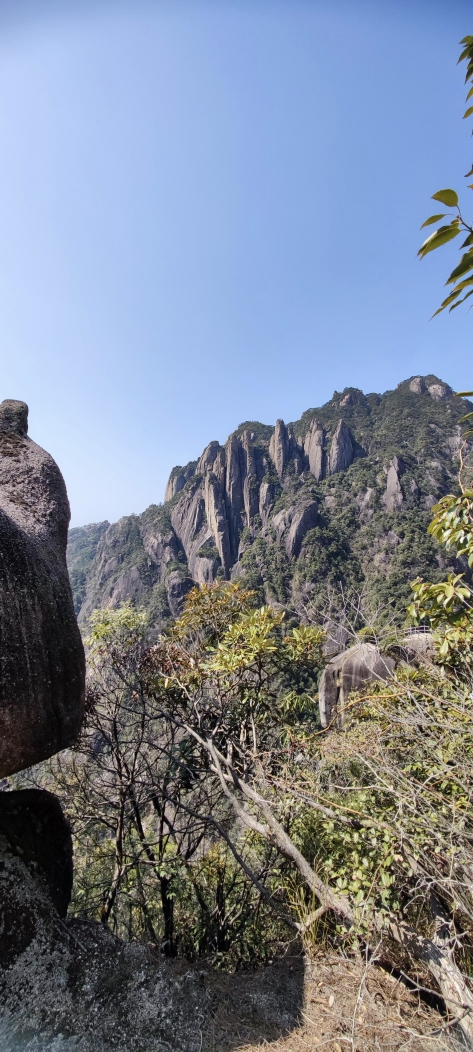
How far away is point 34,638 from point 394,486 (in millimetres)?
48224

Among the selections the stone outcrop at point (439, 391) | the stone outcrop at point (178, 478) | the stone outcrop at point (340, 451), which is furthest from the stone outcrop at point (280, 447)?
the stone outcrop at point (439, 391)

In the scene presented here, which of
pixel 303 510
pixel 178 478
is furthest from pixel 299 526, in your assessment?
pixel 178 478

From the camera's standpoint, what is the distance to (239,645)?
2.89m

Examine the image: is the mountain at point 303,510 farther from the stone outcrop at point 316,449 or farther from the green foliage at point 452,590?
the green foliage at point 452,590

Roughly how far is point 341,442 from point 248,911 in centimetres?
5914

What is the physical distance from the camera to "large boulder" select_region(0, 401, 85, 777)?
1.90 meters

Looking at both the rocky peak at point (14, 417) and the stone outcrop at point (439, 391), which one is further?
the stone outcrop at point (439, 391)

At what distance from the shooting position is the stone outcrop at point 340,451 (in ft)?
190

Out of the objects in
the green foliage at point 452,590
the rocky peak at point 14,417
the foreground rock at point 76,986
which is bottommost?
the foreground rock at point 76,986

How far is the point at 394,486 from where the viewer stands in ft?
152

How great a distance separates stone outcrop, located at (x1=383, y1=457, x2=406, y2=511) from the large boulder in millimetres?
46073

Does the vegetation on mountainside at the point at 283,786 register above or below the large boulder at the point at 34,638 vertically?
below

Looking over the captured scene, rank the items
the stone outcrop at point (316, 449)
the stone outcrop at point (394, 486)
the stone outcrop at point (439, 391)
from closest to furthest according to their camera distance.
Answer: the stone outcrop at point (394, 486)
the stone outcrop at point (316, 449)
the stone outcrop at point (439, 391)

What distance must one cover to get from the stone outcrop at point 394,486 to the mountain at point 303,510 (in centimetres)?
15
